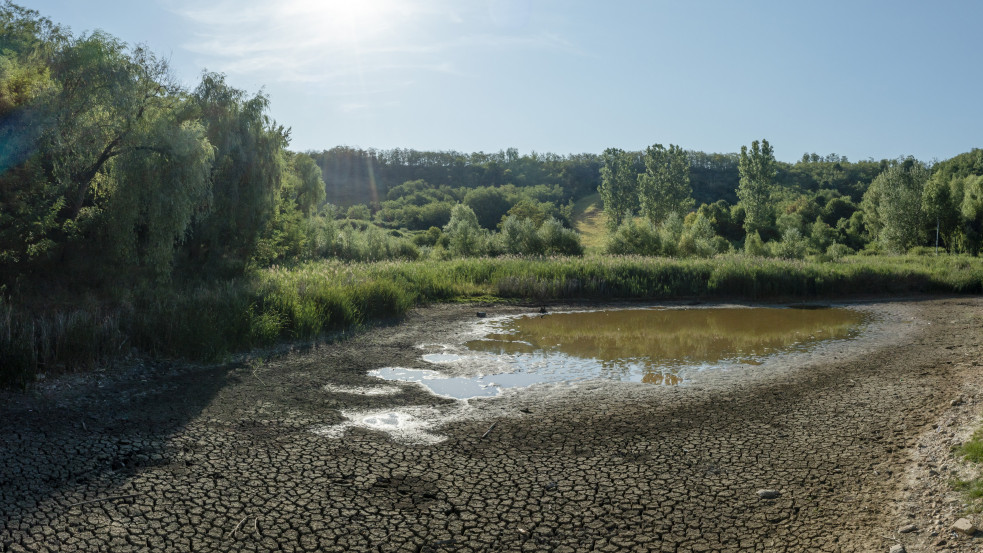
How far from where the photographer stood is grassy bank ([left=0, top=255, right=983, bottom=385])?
8.59 meters

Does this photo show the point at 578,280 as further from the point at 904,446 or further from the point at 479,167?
the point at 479,167

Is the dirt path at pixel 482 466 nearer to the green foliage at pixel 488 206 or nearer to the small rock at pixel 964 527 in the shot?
the small rock at pixel 964 527

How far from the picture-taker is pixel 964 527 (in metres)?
4.04

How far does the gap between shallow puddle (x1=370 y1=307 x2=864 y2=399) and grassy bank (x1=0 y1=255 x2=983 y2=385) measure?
2900 mm

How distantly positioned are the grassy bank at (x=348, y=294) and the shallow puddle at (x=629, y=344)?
114 inches

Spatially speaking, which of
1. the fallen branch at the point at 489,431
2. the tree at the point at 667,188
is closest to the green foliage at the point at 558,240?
the tree at the point at 667,188

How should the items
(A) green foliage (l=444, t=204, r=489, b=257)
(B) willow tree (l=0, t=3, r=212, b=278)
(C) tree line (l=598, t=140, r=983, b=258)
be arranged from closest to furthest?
(B) willow tree (l=0, t=3, r=212, b=278) → (A) green foliage (l=444, t=204, r=489, b=257) → (C) tree line (l=598, t=140, r=983, b=258)

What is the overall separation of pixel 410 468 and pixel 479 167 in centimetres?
10586

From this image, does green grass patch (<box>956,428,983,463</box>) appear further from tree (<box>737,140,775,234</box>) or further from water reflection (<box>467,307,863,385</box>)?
tree (<box>737,140,775,234</box>)

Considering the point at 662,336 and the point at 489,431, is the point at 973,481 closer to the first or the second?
the point at 489,431

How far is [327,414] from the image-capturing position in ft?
23.4

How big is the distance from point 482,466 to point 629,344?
7.83m

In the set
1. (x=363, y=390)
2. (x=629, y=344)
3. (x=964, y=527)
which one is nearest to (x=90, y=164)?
(x=363, y=390)

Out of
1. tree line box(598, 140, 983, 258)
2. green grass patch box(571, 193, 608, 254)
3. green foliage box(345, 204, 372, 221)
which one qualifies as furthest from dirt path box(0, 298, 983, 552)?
green foliage box(345, 204, 372, 221)
